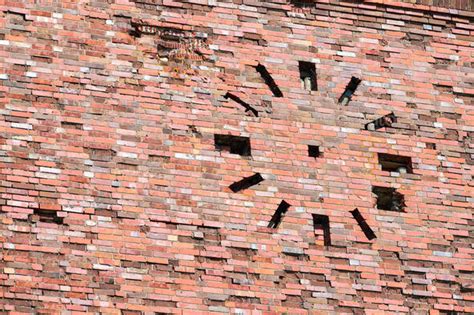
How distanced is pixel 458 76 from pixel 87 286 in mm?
5268

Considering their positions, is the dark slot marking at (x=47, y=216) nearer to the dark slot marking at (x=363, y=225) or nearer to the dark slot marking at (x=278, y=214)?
the dark slot marking at (x=278, y=214)

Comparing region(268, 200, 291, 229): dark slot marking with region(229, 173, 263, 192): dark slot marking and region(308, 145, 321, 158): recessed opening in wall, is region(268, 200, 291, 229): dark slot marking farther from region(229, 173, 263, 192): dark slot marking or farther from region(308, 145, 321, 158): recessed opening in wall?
region(308, 145, 321, 158): recessed opening in wall

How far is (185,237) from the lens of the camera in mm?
20578

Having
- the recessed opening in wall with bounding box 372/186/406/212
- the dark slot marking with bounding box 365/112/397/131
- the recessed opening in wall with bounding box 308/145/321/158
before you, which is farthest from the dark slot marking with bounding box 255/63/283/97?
the recessed opening in wall with bounding box 372/186/406/212

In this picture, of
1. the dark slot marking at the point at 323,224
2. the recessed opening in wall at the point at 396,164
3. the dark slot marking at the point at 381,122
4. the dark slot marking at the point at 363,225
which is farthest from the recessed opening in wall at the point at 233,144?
the recessed opening in wall at the point at 396,164

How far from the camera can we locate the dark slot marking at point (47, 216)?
799 inches

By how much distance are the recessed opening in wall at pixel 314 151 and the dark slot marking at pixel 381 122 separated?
2.22 ft

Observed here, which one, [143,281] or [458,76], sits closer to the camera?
[143,281]

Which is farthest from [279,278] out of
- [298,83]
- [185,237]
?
[298,83]

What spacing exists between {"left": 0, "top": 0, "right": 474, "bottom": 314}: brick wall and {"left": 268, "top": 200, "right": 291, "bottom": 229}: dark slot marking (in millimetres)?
22

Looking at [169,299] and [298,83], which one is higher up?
[298,83]

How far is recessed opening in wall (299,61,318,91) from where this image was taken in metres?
22.2

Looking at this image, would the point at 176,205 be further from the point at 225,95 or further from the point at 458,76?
the point at 458,76

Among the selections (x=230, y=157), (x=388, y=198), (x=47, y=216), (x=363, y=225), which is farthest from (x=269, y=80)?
(x=47, y=216)
